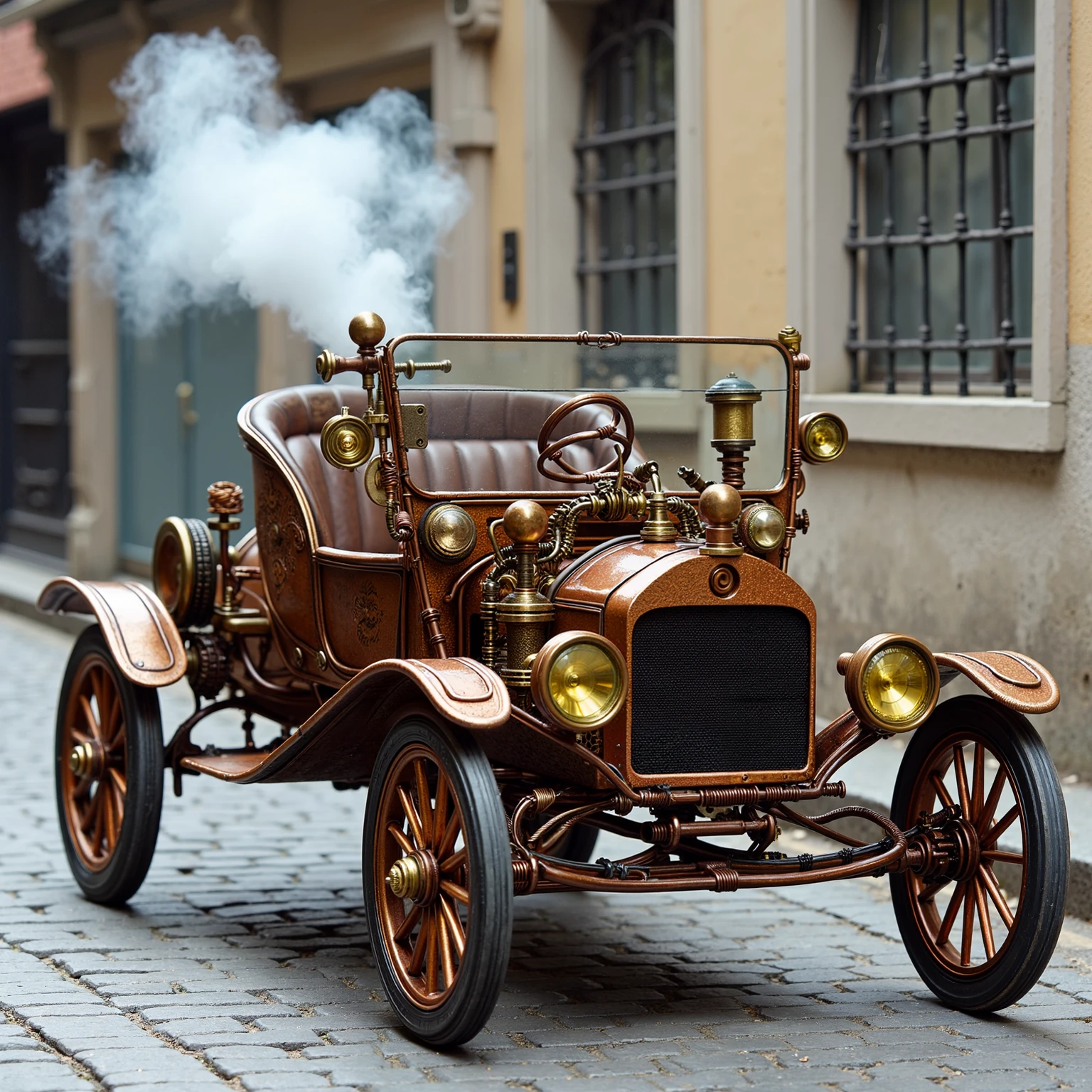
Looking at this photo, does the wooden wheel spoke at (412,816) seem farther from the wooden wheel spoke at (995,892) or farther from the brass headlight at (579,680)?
the wooden wheel spoke at (995,892)

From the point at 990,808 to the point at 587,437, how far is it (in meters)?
1.22

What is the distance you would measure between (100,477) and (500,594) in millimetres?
10257

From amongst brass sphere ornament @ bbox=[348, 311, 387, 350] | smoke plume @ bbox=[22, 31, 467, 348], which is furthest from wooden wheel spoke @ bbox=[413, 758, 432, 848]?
smoke plume @ bbox=[22, 31, 467, 348]

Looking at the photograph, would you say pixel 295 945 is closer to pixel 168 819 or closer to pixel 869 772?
pixel 168 819

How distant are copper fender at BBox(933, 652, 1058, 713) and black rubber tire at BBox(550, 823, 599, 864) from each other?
60.2 inches

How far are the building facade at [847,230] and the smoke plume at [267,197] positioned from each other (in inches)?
12.1

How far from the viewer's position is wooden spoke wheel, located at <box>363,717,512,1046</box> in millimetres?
3799

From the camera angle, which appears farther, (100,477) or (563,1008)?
(100,477)

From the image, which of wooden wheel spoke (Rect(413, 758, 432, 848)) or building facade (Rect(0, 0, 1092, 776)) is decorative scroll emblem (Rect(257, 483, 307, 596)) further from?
wooden wheel spoke (Rect(413, 758, 432, 848))

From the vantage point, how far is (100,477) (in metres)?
14.1

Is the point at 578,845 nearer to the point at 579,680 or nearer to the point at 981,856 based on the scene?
the point at 981,856

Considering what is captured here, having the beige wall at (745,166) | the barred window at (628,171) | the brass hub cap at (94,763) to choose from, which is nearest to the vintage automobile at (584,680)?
the brass hub cap at (94,763)

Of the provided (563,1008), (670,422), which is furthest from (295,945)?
(670,422)

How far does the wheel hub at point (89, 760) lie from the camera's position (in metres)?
5.44
